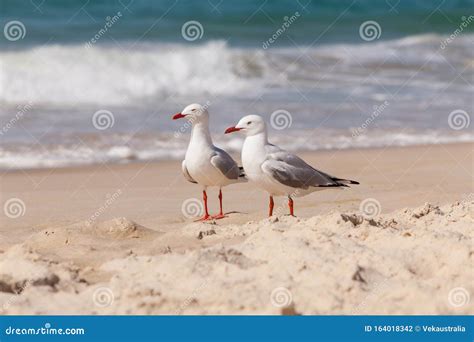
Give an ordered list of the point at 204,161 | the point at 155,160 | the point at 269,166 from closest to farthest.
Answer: the point at 269,166, the point at 204,161, the point at 155,160

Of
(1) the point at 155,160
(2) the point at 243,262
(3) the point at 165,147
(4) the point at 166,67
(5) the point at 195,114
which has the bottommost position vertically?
(2) the point at 243,262

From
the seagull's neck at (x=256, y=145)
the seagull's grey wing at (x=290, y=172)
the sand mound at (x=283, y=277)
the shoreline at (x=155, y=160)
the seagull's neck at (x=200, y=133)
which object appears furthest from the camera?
the shoreline at (x=155, y=160)

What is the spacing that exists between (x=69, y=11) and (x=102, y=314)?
19.3 metres

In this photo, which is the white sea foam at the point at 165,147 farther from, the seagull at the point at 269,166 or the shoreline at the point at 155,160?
the seagull at the point at 269,166

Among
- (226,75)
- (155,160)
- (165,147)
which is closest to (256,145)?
(155,160)

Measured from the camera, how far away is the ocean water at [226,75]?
13.8 metres

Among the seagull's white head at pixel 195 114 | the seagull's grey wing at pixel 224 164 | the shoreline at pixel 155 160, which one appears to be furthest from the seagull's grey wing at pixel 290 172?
the shoreline at pixel 155 160

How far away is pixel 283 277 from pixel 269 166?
8.98 feet

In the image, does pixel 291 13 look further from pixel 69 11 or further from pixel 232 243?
pixel 232 243

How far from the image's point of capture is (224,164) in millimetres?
9164

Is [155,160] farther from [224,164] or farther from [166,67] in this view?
[166,67]

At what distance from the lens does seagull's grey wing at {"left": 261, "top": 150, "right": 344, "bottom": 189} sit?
8.43 m

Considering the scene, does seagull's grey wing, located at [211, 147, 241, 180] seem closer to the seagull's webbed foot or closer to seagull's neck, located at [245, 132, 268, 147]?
the seagull's webbed foot

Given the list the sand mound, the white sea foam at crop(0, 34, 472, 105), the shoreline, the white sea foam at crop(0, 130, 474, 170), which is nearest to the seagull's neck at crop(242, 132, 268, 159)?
the sand mound
